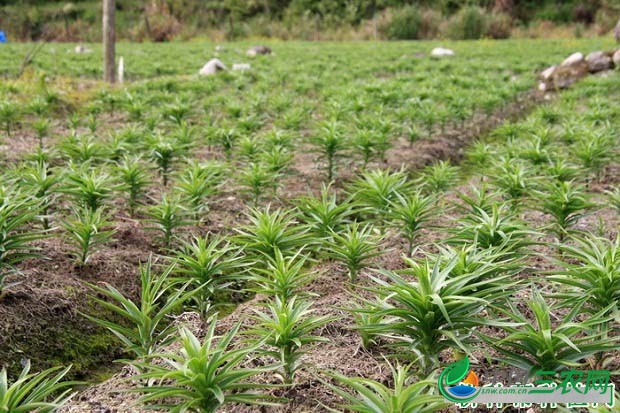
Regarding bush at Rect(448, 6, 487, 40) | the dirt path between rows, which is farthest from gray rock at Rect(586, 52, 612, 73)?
bush at Rect(448, 6, 487, 40)

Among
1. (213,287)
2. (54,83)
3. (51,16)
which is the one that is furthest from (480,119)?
(51,16)

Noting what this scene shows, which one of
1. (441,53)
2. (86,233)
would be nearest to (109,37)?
(86,233)

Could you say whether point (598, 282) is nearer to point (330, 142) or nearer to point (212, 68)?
point (330, 142)

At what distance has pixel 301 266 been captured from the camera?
113 inches

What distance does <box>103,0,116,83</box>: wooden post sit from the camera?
10.1 m

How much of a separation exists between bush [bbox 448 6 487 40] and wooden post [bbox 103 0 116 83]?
2263 centimetres

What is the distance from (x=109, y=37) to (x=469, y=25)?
75.4ft

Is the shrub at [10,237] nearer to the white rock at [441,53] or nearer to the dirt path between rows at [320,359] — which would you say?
the dirt path between rows at [320,359]

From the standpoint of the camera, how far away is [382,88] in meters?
9.23

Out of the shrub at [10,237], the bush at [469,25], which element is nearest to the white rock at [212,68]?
the shrub at [10,237]

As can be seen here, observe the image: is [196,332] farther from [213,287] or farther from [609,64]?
[609,64]

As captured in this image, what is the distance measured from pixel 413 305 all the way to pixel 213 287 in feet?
3.38

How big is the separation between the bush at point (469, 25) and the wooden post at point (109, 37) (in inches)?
891

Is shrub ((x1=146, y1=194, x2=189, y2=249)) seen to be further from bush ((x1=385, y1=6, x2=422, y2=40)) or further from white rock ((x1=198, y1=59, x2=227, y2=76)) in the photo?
bush ((x1=385, y1=6, x2=422, y2=40))
